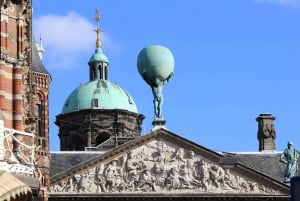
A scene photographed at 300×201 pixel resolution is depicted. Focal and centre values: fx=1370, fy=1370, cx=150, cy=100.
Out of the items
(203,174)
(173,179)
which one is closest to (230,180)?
(203,174)

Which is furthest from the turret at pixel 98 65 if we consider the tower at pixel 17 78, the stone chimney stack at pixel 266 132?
the tower at pixel 17 78

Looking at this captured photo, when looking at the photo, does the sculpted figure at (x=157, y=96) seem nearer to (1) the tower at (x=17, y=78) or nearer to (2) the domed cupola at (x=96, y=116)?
(2) the domed cupola at (x=96, y=116)

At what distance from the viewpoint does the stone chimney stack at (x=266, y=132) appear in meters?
91.4

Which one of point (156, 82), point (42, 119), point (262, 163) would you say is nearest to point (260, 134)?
point (262, 163)

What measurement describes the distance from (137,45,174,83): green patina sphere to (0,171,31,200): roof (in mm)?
54059

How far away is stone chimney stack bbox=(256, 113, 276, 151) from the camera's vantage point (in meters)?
91.4

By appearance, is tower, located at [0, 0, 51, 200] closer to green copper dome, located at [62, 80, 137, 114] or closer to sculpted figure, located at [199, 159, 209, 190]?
sculpted figure, located at [199, 159, 209, 190]

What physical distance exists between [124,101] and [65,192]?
21097 millimetres

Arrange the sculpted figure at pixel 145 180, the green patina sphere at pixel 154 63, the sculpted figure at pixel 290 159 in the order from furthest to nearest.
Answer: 1. the sculpted figure at pixel 145 180
2. the green patina sphere at pixel 154 63
3. the sculpted figure at pixel 290 159

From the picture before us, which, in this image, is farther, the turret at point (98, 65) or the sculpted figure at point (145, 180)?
the turret at point (98, 65)

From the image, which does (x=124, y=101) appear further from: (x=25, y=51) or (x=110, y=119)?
(x=25, y=51)

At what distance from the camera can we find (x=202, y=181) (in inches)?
3314

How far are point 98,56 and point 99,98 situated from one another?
15.7 ft

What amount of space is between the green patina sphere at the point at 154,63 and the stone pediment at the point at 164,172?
11.9 ft
